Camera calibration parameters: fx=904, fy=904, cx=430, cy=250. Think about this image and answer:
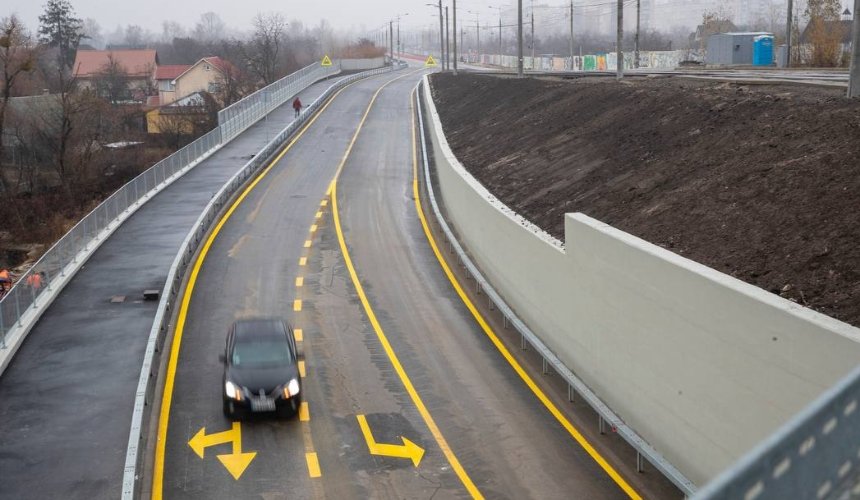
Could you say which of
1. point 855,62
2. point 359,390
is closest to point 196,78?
point 359,390

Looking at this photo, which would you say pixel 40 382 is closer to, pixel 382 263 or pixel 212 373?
pixel 212 373

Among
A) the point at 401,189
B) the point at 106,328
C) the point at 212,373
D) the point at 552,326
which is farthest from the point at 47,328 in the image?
the point at 401,189

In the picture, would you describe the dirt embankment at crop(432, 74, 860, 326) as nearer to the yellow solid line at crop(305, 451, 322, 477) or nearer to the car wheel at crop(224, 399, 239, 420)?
the yellow solid line at crop(305, 451, 322, 477)

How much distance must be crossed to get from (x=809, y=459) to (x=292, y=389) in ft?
48.1

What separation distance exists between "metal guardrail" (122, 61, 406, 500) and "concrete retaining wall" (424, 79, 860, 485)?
808 centimetres

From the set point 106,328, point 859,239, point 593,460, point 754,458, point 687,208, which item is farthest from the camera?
point 106,328

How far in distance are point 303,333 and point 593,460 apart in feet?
30.7

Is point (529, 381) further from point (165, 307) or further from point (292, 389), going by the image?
point (165, 307)

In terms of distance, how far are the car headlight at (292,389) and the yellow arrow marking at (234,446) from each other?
1.08m

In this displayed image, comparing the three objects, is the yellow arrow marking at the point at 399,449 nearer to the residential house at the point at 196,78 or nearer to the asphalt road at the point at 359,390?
the asphalt road at the point at 359,390

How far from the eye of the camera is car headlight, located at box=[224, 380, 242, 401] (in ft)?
54.9

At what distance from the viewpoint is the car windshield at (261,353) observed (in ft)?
57.8

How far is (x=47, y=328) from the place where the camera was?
22031 mm

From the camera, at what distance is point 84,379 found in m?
18.9
